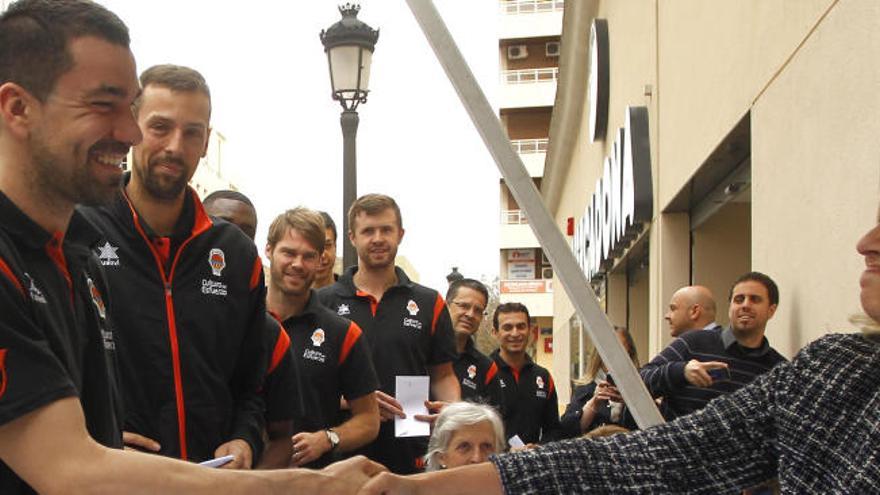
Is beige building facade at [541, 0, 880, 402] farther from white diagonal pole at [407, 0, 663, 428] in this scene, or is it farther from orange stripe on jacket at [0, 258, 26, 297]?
orange stripe on jacket at [0, 258, 26, 297]

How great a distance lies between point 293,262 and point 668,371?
246 cm

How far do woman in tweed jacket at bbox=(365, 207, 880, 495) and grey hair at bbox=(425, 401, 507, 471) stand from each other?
2145 millimetres

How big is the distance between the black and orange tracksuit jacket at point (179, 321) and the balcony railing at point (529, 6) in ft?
143

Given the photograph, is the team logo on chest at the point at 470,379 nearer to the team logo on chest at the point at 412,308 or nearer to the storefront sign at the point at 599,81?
the team logo on chest at the point at 412,308

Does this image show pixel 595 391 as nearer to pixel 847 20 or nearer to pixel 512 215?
Answer: pixel 847 20

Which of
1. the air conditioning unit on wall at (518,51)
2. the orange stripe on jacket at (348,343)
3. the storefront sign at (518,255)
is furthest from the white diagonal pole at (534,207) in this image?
the storefront sign at (518,255)

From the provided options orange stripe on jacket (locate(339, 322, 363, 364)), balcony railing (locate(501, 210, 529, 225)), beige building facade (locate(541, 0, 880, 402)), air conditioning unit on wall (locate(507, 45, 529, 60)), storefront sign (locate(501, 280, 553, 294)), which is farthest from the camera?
balcony railing (locate(501, 210, 529, 225))

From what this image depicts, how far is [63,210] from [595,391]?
549 cm

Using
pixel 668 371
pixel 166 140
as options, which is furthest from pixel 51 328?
pixel 668 371

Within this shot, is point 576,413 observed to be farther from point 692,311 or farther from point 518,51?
point 518,51

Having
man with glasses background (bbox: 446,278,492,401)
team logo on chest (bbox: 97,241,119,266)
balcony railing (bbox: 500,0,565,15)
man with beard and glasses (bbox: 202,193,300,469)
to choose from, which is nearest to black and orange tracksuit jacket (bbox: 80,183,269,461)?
team logo on chest (bbox: 97,241,119,266)

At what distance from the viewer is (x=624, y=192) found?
499 inches

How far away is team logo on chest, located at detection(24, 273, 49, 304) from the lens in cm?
203

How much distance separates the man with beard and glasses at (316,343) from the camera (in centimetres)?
445
